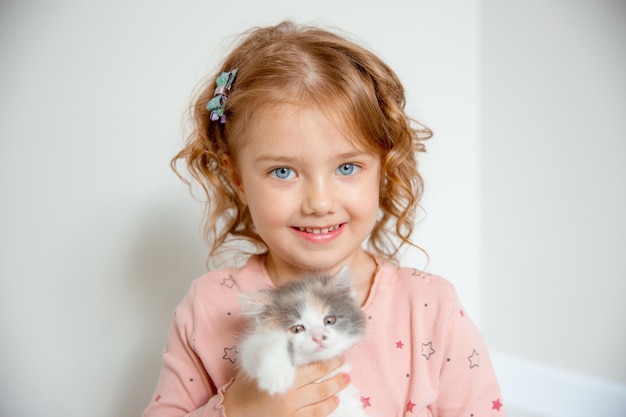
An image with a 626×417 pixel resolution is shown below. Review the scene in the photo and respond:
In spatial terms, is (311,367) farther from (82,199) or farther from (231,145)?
(82,199)

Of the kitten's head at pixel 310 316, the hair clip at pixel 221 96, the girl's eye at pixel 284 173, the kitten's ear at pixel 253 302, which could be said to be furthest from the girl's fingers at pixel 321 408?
the hair clip at pixel 221 96

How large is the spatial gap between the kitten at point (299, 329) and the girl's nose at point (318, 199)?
0.17 m

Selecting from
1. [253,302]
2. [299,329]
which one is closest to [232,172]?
[253,302]

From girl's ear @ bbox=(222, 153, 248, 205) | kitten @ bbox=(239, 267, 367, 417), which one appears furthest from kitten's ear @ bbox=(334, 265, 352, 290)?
girl's ear @ bbox=(222, 153, 248, 205)

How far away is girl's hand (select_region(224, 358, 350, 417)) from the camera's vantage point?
1.21 metres

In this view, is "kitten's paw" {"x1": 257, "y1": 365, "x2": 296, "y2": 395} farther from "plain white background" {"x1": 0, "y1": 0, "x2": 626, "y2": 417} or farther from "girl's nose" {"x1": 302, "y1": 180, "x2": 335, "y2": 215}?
"plain white background" {"x1": 0, "y1": 0, "x2": 626, "y2": 417}

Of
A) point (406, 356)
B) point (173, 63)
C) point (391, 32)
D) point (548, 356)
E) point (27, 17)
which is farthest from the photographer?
point (548, 356)

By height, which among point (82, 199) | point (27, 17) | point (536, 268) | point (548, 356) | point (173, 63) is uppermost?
point (27, 17)

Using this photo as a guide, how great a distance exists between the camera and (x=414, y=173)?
164 cm

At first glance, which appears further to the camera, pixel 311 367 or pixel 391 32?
pixel 391 32

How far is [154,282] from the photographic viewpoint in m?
2.03

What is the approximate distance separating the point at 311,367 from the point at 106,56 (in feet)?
4.38

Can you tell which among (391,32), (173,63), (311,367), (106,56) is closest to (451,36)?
(391,32)

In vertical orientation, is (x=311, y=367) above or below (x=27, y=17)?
below
